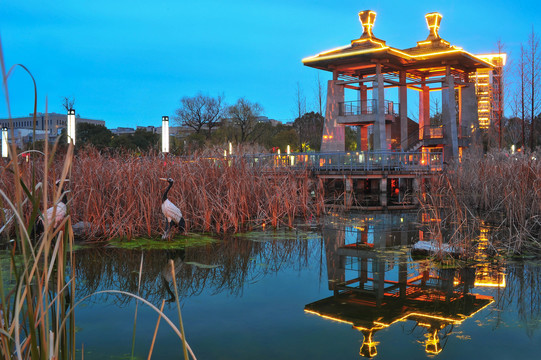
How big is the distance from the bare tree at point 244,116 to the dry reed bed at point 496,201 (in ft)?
95.8

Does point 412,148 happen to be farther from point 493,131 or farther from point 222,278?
point 222,278

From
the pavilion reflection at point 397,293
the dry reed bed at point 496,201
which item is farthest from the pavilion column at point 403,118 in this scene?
the pavilion reflection at point 397,293

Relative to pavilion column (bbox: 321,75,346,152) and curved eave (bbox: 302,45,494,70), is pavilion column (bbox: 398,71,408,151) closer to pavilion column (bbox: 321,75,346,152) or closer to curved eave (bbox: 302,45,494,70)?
curved eave (bbox: 302,45,494,70)

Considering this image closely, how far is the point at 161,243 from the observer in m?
8.58

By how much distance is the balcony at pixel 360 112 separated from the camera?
2434cm

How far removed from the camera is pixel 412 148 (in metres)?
27.8

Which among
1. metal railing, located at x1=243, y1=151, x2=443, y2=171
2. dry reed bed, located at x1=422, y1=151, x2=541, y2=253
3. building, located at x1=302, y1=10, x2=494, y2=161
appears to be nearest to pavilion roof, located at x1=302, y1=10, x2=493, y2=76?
building, located at x1=302, y1=10, x2=494, y2=161

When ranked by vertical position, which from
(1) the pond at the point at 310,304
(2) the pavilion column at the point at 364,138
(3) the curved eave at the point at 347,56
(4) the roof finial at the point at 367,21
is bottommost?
(1) the pond at the point at 310,304

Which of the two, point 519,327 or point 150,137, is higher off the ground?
point 150,137

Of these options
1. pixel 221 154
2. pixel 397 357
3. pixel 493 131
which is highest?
pixel 493 131

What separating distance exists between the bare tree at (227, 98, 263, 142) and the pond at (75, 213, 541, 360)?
116 ft

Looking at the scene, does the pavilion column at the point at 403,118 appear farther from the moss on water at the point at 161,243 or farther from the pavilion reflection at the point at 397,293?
the moss on water at the point at 161,243

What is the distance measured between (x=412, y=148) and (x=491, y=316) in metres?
23.5

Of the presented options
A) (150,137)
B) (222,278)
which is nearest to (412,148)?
(150,137)
